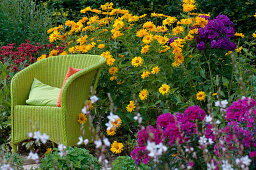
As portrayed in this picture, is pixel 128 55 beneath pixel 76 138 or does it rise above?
above

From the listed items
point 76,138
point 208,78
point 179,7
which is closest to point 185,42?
point 208,78

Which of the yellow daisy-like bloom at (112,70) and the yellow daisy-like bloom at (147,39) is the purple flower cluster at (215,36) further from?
the yellow daisy-like bloom at (112,70)

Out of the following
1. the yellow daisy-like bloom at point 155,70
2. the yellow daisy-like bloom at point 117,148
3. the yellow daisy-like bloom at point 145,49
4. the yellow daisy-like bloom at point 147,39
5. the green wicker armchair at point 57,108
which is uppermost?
the yellow daisy-like bloom at point 147,39

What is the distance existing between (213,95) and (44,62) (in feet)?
4.72

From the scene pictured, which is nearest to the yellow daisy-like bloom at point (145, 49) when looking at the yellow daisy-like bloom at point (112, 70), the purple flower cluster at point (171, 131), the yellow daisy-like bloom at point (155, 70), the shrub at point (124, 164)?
the yellow daisy-like bloom at point (155, 70)

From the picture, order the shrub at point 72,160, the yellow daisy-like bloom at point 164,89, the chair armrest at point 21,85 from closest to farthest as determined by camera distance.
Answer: the shrub at point 72,160
the yellow daisy-like bloom at point 164,89
the chair armrest at point 21,85

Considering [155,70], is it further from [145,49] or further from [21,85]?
[21,85]

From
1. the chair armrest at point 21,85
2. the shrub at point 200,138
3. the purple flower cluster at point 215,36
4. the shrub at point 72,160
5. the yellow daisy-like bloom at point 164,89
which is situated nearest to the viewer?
the shrub at point 200,138

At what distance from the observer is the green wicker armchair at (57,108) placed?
105 inches

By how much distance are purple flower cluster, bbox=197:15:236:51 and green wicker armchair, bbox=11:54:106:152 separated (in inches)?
29.6

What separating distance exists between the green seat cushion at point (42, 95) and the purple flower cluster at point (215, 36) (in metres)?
1.17

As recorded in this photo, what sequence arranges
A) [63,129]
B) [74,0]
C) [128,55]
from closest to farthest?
[63,129] < [128,55] < [74,0]

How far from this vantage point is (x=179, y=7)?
558 centimetres

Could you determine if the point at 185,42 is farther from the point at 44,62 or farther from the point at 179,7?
the point at 179,7
